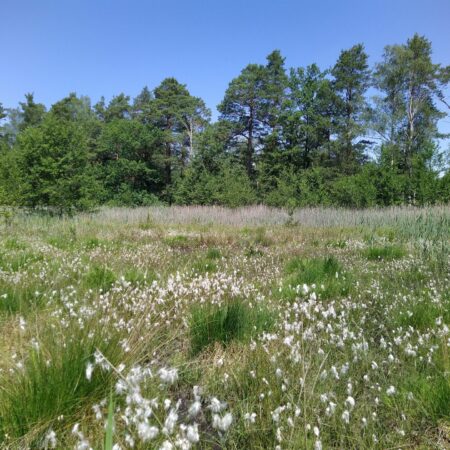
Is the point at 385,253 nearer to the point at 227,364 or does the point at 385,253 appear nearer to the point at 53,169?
the point at 227,364

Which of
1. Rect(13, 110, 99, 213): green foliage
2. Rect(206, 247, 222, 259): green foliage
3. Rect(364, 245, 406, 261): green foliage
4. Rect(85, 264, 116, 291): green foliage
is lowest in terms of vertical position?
Rect(206, 247, 222, 259): green foliage

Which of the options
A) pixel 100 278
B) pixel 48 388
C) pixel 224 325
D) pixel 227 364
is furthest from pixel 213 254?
pixel 48 388

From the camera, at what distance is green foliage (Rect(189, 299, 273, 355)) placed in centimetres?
315

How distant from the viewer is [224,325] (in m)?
3.26

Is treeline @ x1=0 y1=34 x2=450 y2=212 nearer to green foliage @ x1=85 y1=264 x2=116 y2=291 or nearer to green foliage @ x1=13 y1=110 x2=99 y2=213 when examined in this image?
green foliage @ x1=13 y1=110 x2=99 y2=213

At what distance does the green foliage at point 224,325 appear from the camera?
10.3 feet

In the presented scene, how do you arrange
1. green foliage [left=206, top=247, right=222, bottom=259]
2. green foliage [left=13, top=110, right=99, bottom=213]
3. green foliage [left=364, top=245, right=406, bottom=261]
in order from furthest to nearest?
green foliage [left=13, top=110, right=99, bottom=213] < green foliage [left=206, top=247, right=222, bottom=259] < green foliage [left=364, top=245, right=406, bottom=261]

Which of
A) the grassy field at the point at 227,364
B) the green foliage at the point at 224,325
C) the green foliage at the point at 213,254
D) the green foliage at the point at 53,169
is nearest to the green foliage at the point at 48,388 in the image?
the grassy field at the point at 227,364

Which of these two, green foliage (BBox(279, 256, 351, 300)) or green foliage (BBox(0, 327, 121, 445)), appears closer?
green foliage (BBox(0, 327, 121, 445))

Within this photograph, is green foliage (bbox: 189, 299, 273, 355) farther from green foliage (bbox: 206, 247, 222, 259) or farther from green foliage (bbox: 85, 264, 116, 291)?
green foliage (bbox: 206, 247, 222, 259)

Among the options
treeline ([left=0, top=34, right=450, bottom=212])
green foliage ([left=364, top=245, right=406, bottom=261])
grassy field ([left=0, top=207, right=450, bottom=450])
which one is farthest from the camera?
treeline ([left=0, top=34, right=450, bottom=212])

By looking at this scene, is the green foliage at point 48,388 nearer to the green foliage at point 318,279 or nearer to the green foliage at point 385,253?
the green foliage at point 318,279

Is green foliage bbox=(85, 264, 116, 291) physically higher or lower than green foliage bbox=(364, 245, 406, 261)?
lower

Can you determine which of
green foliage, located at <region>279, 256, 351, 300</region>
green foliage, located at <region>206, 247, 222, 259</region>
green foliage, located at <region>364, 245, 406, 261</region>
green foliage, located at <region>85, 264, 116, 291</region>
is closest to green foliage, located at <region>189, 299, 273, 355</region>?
green foliage, located at <region>279, 256, 351, 300</region>
